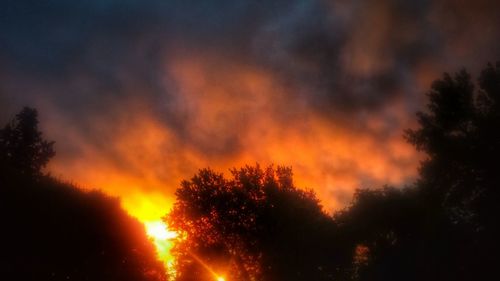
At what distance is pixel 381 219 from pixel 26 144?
58953 mm

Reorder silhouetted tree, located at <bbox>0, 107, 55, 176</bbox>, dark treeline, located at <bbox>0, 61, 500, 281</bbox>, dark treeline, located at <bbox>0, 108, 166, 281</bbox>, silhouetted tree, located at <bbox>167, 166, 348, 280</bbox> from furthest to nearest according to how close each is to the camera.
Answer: silhouetted tree, located at <bbox>0, 107, 55, 176</bbox> < silhouetted tree, located at <bbox>167, 166, 348, 280</bbox> < dark treeline, located at <bbox>0, 61, 500, 281</bbox> < dark treeline, located at <bbox>0, 108, 166, 281</bbox>

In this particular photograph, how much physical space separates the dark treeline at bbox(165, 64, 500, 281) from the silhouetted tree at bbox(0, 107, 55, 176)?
94.1 feet

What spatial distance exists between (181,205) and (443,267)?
1351 inches

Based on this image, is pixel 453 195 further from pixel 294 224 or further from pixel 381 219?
pixel 294 224

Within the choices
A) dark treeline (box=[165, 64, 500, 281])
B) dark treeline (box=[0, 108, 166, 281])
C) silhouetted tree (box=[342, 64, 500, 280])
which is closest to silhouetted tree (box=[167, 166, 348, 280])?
dark treeline (box=[165, 64, 500, 281])

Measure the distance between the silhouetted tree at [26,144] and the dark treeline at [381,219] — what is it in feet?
94.1

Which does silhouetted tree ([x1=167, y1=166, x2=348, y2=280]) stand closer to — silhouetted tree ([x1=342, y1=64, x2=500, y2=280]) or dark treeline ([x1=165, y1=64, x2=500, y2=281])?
dark treeline ([x1=165, y1=64, x2=500, y2=281])

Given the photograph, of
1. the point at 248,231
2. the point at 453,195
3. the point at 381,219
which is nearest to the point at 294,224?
the point at 248,231

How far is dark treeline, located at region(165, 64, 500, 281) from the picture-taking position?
4353 centimetres

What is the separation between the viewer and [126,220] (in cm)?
5084

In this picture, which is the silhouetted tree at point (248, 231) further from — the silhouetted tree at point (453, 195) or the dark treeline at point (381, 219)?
the silhouetted tree at point (453, 195)

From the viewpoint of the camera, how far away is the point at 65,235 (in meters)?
42.0

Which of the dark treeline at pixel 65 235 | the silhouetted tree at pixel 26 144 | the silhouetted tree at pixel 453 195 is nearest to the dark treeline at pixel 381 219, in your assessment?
the silhouetted tree at pixel 453 195

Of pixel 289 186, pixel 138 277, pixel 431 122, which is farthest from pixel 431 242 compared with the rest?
pixel 138 277
